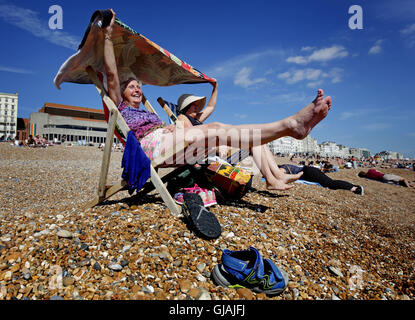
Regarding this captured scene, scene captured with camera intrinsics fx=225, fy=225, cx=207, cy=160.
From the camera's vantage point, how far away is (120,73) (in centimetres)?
364

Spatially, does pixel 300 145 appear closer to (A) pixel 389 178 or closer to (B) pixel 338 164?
(B) pixel 338 164

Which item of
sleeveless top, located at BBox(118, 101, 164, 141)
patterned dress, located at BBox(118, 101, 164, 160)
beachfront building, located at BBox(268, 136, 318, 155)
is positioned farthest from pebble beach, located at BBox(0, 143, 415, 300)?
beachfront building, located at BBox(268, 136, 318, 155)

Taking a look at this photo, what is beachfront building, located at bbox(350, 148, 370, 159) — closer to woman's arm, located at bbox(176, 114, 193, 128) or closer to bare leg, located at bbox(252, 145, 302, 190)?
bare leg, located at bbox(252, 145, 302, 190)

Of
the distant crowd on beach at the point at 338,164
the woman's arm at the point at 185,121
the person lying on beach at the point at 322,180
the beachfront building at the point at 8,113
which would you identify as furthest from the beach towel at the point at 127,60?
the beachfront building at the point at 8,113

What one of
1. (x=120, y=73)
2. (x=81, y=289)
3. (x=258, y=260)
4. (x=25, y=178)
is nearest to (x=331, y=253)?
(x=258, y=260)

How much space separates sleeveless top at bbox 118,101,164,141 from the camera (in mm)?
3166

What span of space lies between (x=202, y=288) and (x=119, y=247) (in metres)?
0.82

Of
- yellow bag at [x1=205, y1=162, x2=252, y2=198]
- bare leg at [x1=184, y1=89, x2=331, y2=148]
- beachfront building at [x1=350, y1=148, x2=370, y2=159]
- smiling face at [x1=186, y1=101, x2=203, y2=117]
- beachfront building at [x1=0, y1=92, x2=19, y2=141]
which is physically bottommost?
yellow bag at [x1=205, y1=162, x2=252, y2=198]

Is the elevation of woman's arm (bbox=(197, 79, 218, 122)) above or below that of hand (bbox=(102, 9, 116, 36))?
below

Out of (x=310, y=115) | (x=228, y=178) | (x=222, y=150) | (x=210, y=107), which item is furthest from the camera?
(x=210, y=107)

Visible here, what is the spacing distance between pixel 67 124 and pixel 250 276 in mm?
68571

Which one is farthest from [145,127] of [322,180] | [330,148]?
[330,148]

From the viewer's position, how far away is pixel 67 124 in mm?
58594

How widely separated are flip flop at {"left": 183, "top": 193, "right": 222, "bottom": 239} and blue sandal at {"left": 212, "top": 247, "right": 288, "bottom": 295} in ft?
1.61
